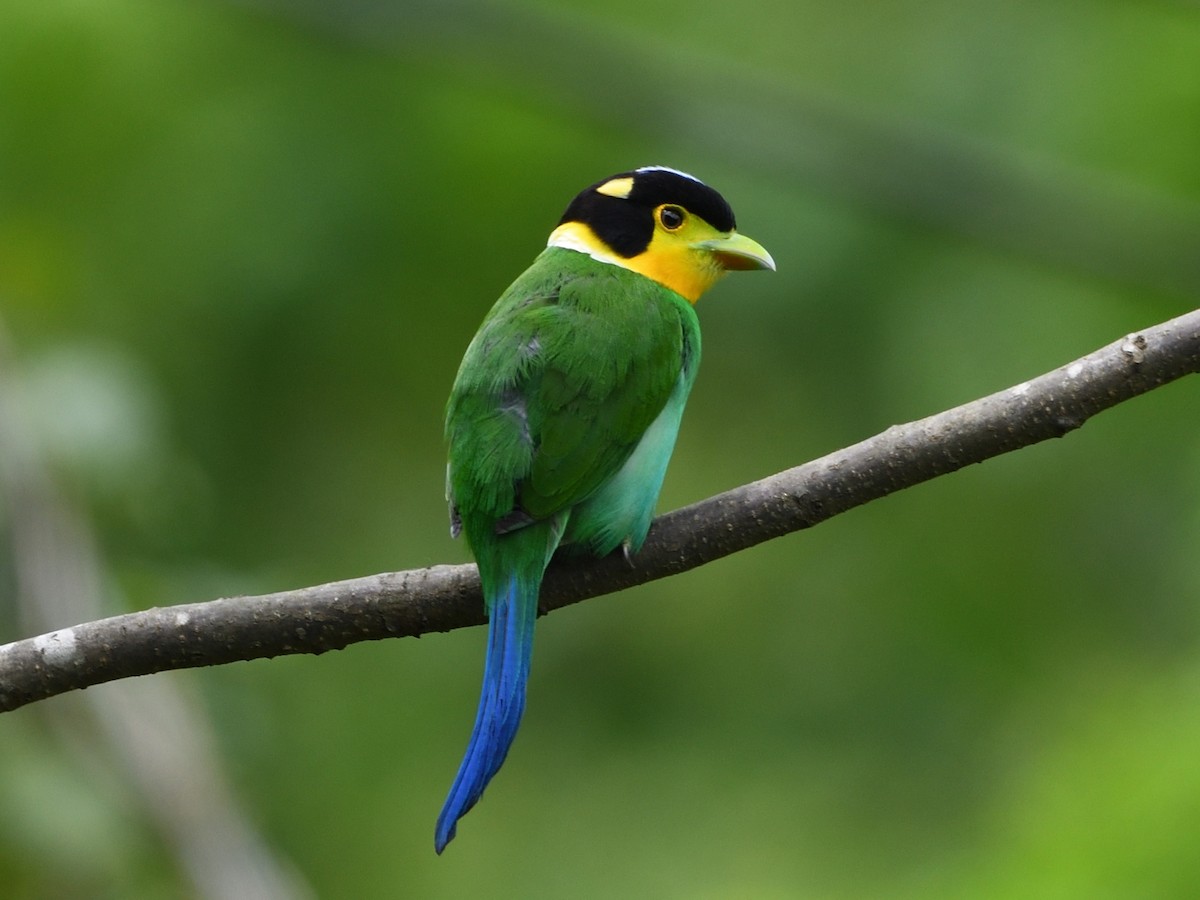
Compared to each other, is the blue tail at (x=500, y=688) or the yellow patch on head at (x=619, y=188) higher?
the yellow patch on head at (x=619, y=188)

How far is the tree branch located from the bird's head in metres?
1.26

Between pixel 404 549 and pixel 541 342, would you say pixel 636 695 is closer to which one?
pixel 404 549

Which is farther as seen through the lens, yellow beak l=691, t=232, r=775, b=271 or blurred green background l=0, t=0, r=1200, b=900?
blurred green background l=0, t=0, r=1200, b=900

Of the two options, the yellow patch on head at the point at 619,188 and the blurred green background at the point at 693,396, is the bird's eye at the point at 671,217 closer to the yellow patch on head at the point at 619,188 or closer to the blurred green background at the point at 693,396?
the yellow patch on head at the point at 619,188

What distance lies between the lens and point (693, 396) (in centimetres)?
664

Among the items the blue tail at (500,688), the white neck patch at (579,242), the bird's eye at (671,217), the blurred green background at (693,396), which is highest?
the bird's eye at (671,217)

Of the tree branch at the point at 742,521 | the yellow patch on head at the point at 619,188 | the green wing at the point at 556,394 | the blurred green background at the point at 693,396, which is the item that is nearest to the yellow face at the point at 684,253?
the yellow patch on head at the point at 619,188

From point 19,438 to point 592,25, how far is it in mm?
2922

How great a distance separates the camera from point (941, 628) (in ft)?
20.9

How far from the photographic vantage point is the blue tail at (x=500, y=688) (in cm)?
317

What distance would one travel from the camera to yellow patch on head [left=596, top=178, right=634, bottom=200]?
4.47 metres

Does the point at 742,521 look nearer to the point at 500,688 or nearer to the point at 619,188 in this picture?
the point at 500,688

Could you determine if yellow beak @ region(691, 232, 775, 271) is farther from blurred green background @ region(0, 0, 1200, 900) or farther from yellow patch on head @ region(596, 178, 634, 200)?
→ blurred green background @ region(0, 0, 1200, 900)

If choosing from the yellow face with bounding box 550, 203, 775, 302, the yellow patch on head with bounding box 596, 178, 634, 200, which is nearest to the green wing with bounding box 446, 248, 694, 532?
the yellow face with bounding box 550, 203, 775, 302
